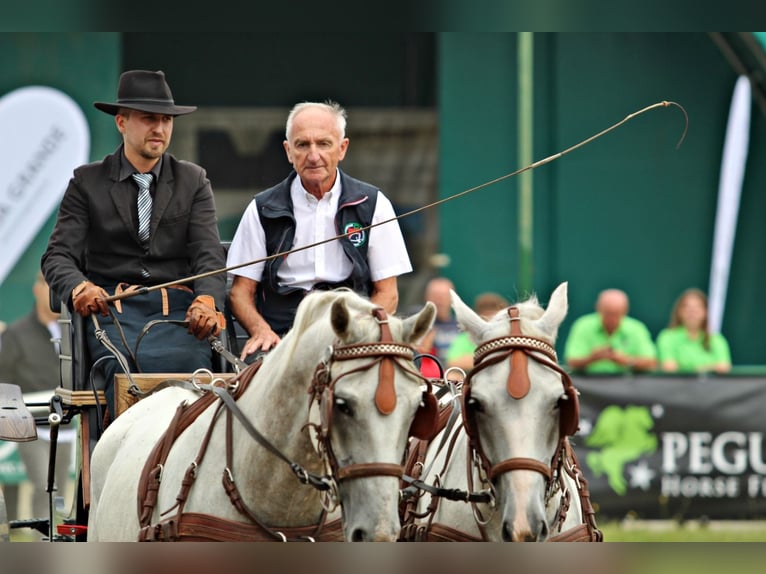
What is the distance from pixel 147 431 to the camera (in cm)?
495

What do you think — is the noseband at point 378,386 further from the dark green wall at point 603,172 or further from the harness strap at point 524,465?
the dark green wall at point 603,172

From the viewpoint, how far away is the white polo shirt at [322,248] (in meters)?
5.39

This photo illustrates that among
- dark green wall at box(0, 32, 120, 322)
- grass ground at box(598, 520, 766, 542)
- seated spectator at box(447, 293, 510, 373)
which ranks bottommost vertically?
grass ground at box(598, 520, 766, 542)

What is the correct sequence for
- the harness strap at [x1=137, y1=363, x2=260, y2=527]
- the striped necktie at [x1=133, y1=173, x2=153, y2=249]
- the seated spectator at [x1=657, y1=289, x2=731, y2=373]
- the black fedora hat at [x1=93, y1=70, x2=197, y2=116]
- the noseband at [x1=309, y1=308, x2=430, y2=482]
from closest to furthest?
the noseband at [x1=309, y1=308, x2=430, y2=482], the harness strap at [x1=137, y1=363, x2=260, y2=527], the black fedora hat at [x1=93, y1=70, x2=197, y2=116], the striped necktie at [x1=133, y1=173, x2=153, y2=249], the seated spectator at [x1=657, y1=289, x2=731, y2=373]

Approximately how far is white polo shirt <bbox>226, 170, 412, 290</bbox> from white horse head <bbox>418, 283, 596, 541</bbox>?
92cm

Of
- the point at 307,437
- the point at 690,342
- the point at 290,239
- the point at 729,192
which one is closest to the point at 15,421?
the point at 290,239

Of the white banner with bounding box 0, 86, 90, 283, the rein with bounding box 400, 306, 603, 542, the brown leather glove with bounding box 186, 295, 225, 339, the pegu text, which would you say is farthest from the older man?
the white banner with bounding box 0, 86, 90, 283

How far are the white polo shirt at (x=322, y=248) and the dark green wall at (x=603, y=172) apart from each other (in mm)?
8441

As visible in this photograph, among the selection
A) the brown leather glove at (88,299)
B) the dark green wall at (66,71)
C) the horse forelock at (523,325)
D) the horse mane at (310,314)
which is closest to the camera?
the horse mane at (310,314)

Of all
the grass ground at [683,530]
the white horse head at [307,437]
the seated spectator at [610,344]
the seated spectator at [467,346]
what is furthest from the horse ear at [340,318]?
the seated spectator at [610,344]

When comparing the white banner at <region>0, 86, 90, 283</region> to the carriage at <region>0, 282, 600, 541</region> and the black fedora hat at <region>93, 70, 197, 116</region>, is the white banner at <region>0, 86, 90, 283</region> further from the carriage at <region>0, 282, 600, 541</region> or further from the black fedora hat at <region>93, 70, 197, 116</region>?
the carriage at <region>0, 282, 600, 541</region>

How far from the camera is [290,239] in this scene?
545cm

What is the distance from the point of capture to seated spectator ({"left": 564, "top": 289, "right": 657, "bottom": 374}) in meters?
11.2

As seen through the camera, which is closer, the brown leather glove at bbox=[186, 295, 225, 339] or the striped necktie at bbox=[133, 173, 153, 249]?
the brown leather glove at bbox=[186, 295, 225, 339]
